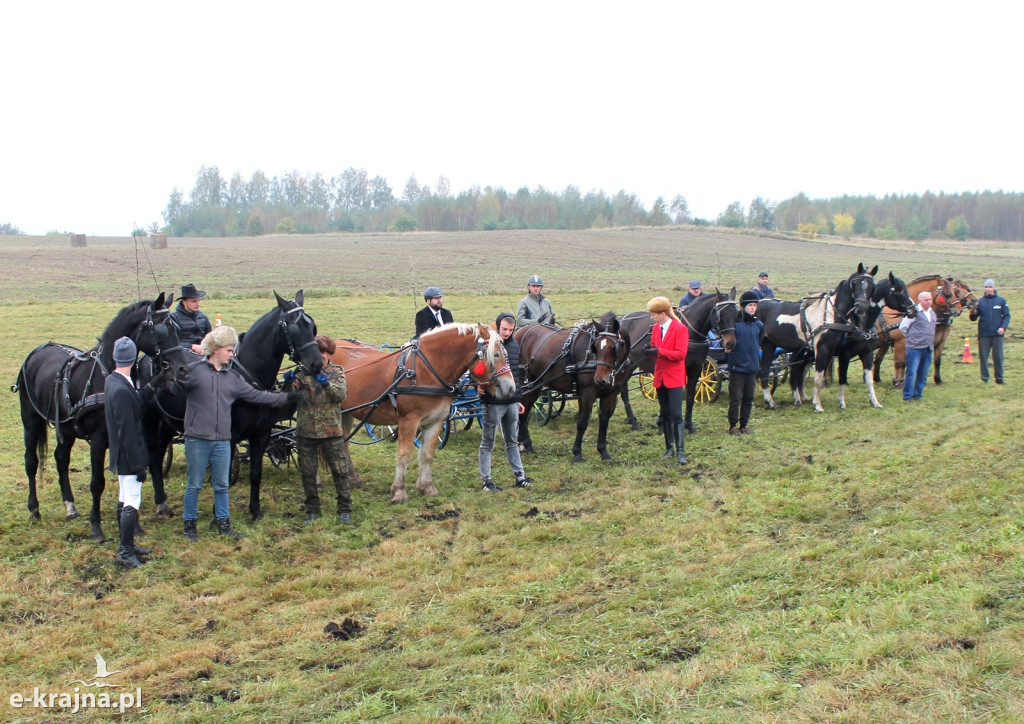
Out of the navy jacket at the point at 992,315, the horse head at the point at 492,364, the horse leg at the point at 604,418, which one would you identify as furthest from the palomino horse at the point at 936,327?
the horse head at the point at 492,364

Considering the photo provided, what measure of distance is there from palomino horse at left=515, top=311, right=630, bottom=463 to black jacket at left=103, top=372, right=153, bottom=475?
4.85 metres

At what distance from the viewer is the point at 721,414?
12211 mm

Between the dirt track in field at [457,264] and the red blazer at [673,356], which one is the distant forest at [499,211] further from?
the red blazer at [673,356]

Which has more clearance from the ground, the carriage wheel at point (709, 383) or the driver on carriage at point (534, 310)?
the driver on carriage at point (534, 310)

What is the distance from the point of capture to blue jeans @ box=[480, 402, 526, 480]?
818cm

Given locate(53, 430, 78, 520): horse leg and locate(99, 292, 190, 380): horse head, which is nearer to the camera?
locate(99, 292, 190, 380): horse head

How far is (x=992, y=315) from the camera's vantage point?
44.1ft

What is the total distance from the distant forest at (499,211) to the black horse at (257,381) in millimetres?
71878

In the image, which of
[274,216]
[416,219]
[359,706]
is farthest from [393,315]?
[274,216]

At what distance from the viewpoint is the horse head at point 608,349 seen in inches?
349

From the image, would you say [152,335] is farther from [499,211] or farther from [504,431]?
[499,211]

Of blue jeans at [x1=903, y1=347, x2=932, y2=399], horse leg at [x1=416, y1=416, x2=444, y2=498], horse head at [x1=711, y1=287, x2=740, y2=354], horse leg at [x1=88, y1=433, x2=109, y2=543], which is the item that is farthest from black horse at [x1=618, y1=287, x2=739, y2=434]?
horse leg at [x1=88, y1=433, x2=109, y2=543]

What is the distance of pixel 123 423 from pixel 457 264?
129ft

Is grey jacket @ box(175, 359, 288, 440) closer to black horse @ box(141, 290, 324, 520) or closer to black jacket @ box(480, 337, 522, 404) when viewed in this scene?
black horse @ box(141, 290, 324, 520)
